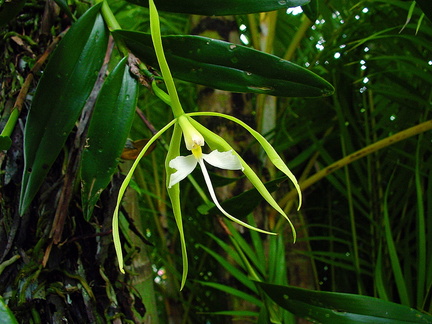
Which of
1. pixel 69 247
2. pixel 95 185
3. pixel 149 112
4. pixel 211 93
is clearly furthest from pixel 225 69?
pixel 149 112

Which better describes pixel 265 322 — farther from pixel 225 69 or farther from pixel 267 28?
pixel 267 28

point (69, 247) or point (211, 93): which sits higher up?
point (211, 93)

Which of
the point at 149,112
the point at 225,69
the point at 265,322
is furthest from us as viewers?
the point at 149,112

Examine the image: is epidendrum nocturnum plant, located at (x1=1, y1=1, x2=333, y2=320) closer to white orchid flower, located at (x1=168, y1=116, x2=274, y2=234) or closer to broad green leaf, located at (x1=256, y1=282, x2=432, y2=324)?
white orchid flower, located at (x1=168, y1=116, x2=274, y2=234)

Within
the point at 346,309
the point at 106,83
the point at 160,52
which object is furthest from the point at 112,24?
Result: the point at 346,309

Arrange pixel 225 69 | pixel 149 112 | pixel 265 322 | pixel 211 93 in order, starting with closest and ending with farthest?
1. pixel 225 69
2. pixel 265 322
3. pixel 211 93
4. pixel 149 112

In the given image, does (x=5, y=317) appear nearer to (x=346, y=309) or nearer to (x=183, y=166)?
(x=183, y=166)
